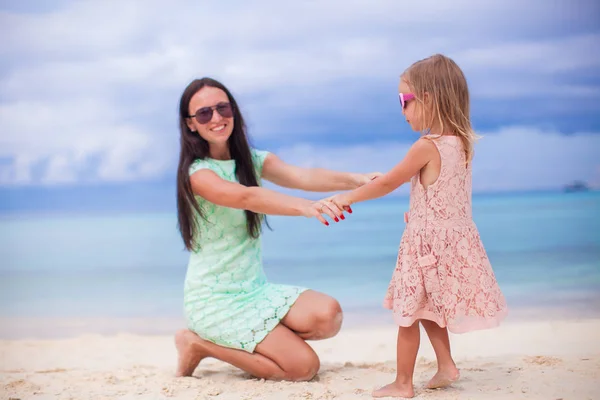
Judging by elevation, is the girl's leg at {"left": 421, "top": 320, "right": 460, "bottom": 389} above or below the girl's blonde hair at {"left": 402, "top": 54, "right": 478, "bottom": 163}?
below

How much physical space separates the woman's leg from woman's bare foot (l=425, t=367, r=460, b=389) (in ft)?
1.64

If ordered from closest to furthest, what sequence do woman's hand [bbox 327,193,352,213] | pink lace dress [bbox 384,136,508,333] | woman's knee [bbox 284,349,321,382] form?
pink lace dress [bbox 384,136,508,333] < woman's hand [bbox 327,193,352,213] < woman's knee [bbox 284,349,321,382]

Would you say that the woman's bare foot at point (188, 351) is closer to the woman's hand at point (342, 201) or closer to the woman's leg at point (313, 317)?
the woman's leg at point (313, 317)

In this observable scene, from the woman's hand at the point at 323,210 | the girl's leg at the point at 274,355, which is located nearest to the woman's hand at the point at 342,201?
the woman's hand at the point at 323,210

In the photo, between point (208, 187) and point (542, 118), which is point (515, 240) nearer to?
point (542, 118)

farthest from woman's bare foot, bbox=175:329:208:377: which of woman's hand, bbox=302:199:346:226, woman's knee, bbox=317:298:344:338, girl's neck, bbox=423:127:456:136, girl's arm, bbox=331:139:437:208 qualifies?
girl's neck, bbox=423:127:456:136

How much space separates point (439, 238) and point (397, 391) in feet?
1.78

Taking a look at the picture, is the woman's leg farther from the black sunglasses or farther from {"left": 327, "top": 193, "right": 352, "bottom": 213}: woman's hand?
the black sunglasses

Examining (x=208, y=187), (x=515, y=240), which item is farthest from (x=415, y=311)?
(x=515, y=240)

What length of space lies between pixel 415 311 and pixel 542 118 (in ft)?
21.8

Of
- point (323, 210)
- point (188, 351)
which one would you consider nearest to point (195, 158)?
point (323, 210)

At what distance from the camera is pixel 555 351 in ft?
11.0

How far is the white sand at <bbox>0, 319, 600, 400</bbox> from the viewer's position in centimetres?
263

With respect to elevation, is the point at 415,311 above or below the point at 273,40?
below
